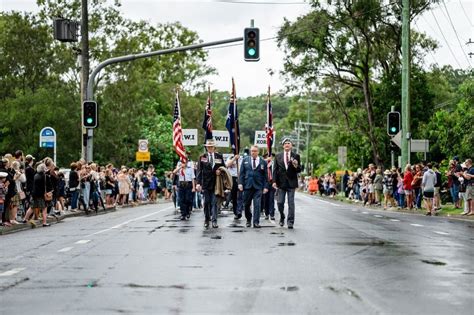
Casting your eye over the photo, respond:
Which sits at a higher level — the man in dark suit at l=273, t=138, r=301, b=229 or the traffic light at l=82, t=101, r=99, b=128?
the traffic light at l=82, t=101, r=99, b=128

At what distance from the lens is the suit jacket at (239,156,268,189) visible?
21188mm

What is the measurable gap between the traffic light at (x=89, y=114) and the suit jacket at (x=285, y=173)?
39.7ft

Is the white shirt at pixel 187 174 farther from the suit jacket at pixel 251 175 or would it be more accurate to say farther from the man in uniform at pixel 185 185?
the suit jacket at pixel 251 175

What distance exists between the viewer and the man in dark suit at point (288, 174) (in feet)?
67.1

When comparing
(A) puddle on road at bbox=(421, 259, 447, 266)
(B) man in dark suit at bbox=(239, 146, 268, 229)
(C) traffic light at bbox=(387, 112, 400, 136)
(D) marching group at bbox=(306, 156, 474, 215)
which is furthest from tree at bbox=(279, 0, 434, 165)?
(A) puddle on road at bbox=(421, 259, 447, 266)

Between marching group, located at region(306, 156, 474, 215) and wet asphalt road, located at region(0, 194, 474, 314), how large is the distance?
37.5ft

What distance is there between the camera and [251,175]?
21.2 metres

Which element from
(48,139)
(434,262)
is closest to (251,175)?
(434,262)

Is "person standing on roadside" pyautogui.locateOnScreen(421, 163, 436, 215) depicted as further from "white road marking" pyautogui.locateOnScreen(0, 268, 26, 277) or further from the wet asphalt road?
"white road marking" pyautogui.locateOnScreen(0, 268, 26, 277)

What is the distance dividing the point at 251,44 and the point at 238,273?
16902 mm

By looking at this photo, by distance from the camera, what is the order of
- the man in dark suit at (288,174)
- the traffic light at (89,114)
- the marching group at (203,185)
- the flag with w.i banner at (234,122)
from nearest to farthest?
the man in dark suit at (288,174), the marching group at (203,185), the flag with w.i banner at (234,122), the traffic light at (89,114)

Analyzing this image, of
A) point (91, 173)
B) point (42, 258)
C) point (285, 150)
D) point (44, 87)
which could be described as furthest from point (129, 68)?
point (42, 258)

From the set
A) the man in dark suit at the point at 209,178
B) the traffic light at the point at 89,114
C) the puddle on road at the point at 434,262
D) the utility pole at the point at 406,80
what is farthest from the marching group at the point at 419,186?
the puddle on road at the point at 434,262

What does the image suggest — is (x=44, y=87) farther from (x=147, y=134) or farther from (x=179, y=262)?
(x=179, y=262)
